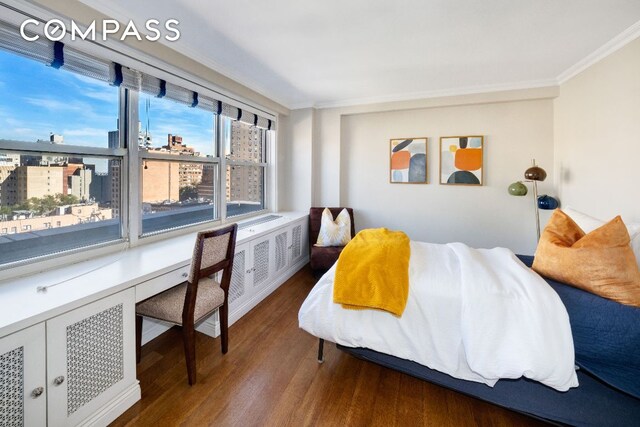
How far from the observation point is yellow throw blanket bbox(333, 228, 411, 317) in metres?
1.66

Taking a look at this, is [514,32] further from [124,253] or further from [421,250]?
[124,253]

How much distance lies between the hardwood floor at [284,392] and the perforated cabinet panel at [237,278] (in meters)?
0.38

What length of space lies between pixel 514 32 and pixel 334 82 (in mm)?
1729

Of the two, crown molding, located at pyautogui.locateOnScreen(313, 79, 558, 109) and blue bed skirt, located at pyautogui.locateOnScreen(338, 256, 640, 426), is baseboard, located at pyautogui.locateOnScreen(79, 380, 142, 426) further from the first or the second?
crown molding, located at pyautogui.locateOnScreen(313, 79, 558, 109)

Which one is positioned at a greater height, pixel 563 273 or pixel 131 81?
pixel 131 81

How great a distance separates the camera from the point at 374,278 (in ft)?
5.73

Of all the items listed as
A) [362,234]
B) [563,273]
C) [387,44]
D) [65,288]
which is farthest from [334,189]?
[65,288]

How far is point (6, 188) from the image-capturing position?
1625 millimetres

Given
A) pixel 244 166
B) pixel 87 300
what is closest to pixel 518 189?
pixel 244 166

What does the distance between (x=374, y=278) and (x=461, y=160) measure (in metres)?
2.61

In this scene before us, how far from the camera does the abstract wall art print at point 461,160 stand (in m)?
3.56

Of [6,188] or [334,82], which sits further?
[334,82]

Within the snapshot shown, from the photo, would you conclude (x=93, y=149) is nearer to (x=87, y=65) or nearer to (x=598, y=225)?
(x=87, y=65)

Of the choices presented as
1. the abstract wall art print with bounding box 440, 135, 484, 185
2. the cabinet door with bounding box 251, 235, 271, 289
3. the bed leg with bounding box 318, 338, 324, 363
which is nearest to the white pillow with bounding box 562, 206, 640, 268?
the abstract wall art print with bounding box 440, 135, 484, 185
